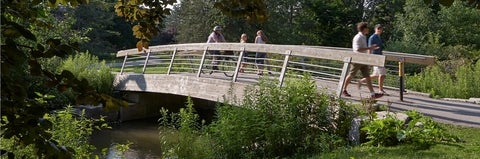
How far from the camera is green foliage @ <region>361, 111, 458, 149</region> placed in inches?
277

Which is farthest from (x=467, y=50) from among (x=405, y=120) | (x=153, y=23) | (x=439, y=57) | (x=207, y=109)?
(x=153, y=23)

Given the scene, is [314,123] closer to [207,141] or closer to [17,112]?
[207,141]

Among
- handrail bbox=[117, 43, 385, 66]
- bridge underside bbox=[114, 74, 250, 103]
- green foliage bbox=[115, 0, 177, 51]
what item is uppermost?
green foliage bbox=[115, 0, 177, 51]

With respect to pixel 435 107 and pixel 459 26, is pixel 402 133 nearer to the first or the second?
pixel 435 107

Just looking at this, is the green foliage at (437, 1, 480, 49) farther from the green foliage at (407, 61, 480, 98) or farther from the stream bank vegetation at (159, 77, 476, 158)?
the stream bank vegetation at (159, 77, 476, 158)

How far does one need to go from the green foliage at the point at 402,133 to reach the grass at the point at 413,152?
0.13 m

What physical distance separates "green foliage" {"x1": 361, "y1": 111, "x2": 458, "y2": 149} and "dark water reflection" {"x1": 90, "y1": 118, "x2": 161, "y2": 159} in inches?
199

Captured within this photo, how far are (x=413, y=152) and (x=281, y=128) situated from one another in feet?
5.78

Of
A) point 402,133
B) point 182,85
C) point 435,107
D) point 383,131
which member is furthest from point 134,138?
point 402,133

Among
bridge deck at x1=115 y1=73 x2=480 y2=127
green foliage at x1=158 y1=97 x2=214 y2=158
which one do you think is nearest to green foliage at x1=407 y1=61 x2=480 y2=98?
bridge deck at x1=115 y1=73 x2=480 y2=127

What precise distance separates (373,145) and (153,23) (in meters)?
5.35

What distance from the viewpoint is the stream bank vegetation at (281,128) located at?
25.0 ft

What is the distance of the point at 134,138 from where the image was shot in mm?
13508

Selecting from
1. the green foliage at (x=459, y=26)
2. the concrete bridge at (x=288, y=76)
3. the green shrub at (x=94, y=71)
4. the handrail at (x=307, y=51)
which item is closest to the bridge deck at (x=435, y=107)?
the concrete bridge at (x=288, y=76)
